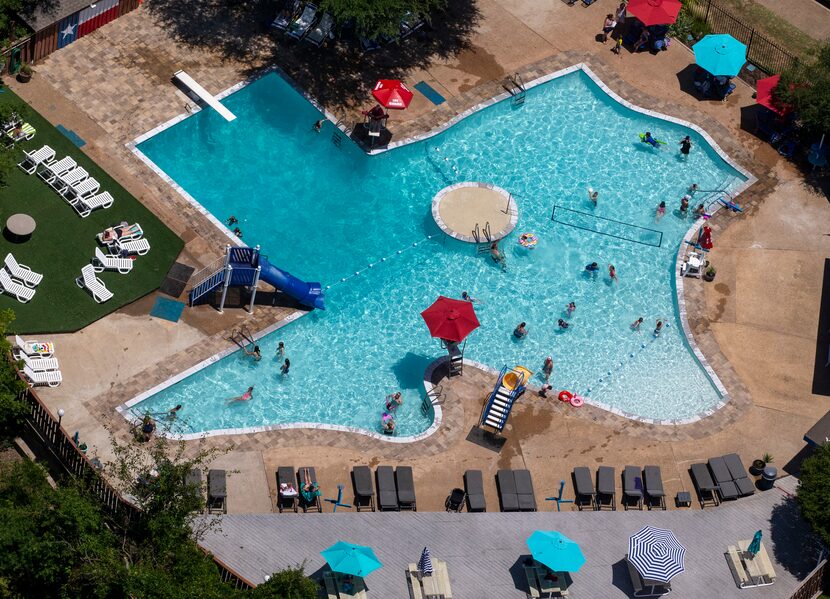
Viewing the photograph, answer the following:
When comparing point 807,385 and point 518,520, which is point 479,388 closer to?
point 518,520

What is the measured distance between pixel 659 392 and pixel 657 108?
17273 mm

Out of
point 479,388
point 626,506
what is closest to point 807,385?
point 626,506

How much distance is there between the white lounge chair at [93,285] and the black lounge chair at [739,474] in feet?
89.5

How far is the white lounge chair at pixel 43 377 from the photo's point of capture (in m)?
53.9

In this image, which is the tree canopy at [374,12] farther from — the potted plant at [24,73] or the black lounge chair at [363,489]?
the black lounge chair at [363,489]

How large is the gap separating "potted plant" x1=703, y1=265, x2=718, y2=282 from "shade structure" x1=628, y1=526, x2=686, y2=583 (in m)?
14.8

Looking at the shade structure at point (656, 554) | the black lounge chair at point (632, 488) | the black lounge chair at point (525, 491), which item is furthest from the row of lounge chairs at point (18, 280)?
the shade structure at point (656, 554)

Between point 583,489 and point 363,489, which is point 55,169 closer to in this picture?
point 363,489

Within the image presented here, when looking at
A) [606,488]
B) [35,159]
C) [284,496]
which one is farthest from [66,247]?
[606,488]

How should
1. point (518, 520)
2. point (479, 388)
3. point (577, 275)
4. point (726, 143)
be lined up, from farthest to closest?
point (726, 143), point (577, 275), point (479, 388), point (518, 520)

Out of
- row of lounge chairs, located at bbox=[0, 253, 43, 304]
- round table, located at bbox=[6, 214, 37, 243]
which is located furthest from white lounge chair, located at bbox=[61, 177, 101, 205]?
row of lounge chairs, located at bbox=[0, 253, 43, 304]

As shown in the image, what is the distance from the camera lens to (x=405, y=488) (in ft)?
172

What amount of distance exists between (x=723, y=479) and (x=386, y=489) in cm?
1390

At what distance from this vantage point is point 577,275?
6103cm
